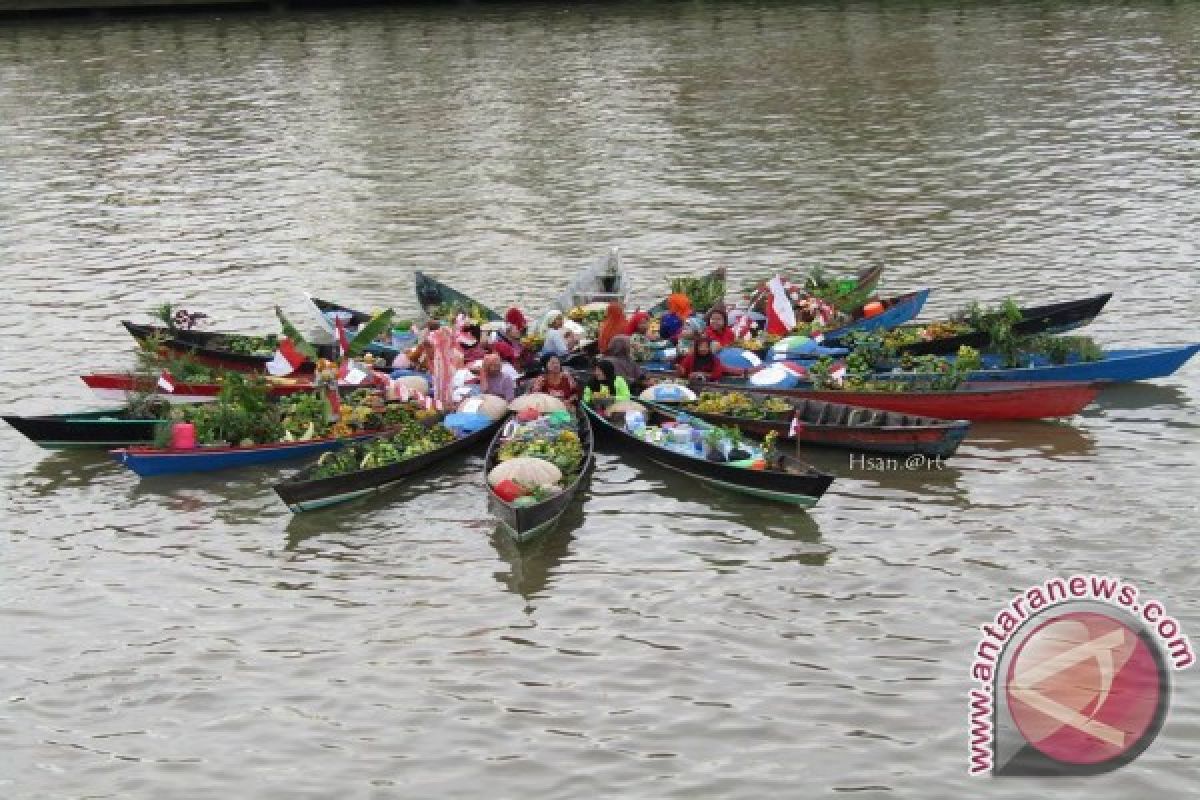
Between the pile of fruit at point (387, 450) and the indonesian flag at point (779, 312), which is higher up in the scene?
the indonesian flag at point (779, 312)

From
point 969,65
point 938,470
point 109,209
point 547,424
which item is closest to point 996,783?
point 938,470

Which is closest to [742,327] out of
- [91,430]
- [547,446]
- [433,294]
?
[547,446]

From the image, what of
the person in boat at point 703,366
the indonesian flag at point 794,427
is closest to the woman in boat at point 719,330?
the person in boat at point 703,366

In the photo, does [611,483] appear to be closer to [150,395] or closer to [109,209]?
[150,395]

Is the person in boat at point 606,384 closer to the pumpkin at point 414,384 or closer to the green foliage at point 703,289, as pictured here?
the pumpkin at point 414,384

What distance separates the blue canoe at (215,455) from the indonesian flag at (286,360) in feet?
6.92

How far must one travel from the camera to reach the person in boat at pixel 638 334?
20.9m

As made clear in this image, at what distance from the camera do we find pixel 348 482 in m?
17.6

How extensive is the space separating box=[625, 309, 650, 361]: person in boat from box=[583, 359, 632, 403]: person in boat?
0.82 meters

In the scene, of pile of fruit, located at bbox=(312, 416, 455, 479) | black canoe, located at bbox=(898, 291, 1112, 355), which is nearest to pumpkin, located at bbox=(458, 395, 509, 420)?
pile of fruit, located at bbox=(312, 416, 455, 479)

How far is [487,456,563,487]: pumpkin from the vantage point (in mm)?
17078

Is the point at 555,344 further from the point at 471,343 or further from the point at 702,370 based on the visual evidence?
the point at 702,370

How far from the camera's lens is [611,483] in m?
18.6

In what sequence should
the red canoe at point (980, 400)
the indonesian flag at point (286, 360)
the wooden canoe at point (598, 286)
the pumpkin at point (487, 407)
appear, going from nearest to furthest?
the red canoe at point (980, 400) < the pumpkin at point (487, 407) < the indonesian flag at point (286, 360) < the wooden canoe at point (598, 286)
